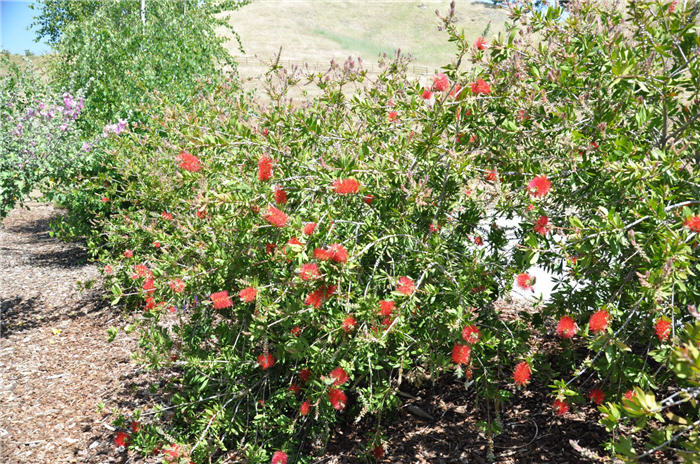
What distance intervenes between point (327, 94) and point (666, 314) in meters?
2.19

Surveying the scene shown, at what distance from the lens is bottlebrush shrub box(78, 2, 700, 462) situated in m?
2.28

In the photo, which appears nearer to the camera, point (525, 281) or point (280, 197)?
point (525, 281)

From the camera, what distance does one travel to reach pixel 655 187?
7.17 ft

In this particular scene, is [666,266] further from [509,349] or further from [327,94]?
[327,94]

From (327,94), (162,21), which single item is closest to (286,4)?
(162,21)

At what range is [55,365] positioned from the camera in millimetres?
4633

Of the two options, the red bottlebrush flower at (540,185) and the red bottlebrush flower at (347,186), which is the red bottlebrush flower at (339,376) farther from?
the red bottlebrush flower at (540,185)

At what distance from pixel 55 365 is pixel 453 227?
3833 millimetres

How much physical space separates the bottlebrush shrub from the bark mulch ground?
235 millimetres

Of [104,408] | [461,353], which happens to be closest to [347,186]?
[461,353]

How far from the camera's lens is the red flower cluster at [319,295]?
7.89 ft

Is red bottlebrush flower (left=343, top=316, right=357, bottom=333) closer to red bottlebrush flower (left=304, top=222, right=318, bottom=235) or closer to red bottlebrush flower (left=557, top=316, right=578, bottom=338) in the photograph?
red bottlebrush flower (left=304, top=222, right=318, bottom=235)

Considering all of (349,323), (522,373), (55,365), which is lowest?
(55,365)

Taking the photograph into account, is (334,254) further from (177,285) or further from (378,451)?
(378,451)
